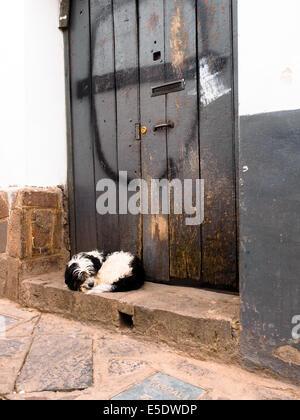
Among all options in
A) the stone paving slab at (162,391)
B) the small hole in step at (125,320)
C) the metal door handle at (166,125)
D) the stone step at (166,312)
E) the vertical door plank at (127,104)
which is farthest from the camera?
the vertical door plank at (127,104)

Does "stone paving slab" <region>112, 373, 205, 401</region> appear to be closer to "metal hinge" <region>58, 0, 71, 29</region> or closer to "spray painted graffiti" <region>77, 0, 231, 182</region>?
"spray painted graffiti" <region>77, 0, 231, 182</region>

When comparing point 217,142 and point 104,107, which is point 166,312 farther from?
point 104,107

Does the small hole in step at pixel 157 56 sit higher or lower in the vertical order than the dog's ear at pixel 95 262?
higher

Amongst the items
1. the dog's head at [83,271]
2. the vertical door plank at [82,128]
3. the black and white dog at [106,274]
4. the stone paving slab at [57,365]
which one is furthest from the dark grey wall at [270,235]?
the vertical door plank at [82,128]

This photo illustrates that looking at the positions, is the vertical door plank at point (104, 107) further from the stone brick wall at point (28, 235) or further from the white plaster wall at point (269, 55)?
the white plaster wall at point (269, 55)

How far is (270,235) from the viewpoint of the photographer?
152cm

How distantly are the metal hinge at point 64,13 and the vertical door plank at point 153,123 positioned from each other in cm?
77

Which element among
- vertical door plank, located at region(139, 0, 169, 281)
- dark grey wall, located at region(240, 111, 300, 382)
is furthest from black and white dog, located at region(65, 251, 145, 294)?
dark grey wall, located at region(240, 111, 300, 382)

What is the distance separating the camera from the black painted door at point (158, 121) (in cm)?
219

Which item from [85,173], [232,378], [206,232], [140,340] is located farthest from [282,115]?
[85,173]

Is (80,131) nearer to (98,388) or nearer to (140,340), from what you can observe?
(140,340)

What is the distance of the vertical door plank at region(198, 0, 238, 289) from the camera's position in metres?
2.14

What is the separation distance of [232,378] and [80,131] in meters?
2.29

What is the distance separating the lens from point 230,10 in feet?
6.89
